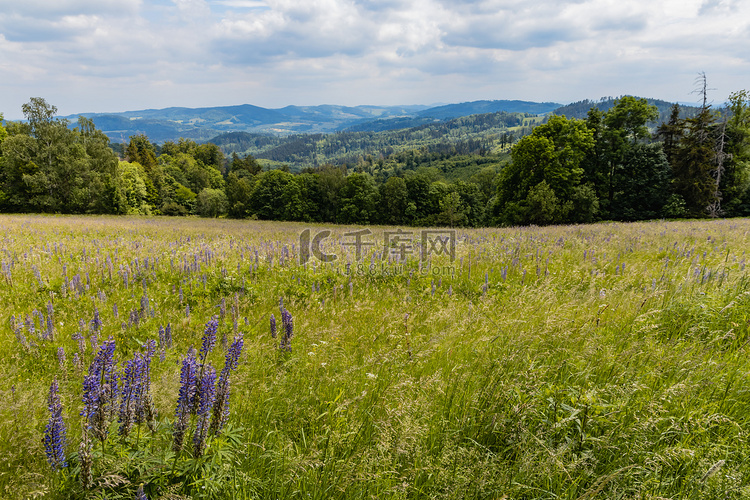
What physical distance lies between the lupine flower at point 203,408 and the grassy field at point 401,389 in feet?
0.37

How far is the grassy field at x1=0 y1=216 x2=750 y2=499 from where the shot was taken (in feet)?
7.09

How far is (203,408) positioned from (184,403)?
0.38 ft

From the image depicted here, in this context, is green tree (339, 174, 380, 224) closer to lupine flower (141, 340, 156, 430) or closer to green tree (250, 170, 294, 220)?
green tree (250, 170, 294, 220)

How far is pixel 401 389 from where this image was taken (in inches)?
126

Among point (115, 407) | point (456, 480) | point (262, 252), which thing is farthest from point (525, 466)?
point (262, 252)

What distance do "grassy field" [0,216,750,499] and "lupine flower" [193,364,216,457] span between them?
0.11 meters

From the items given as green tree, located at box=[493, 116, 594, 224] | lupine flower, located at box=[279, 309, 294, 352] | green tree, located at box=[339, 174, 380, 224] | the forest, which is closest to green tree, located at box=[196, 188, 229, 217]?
the forest

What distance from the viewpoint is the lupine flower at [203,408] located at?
199 centimetres

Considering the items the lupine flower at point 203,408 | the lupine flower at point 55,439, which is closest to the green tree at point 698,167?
the lupine flower at point 203,408

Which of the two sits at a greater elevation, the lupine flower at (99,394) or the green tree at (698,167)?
the green tree at (698,167)

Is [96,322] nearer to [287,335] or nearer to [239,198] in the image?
[287,335]

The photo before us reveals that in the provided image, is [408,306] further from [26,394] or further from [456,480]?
[26,394]

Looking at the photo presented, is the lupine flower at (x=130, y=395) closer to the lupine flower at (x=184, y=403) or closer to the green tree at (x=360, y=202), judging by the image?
the lupine flower at (x=184, y=403)

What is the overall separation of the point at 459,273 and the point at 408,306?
8.14 ft
